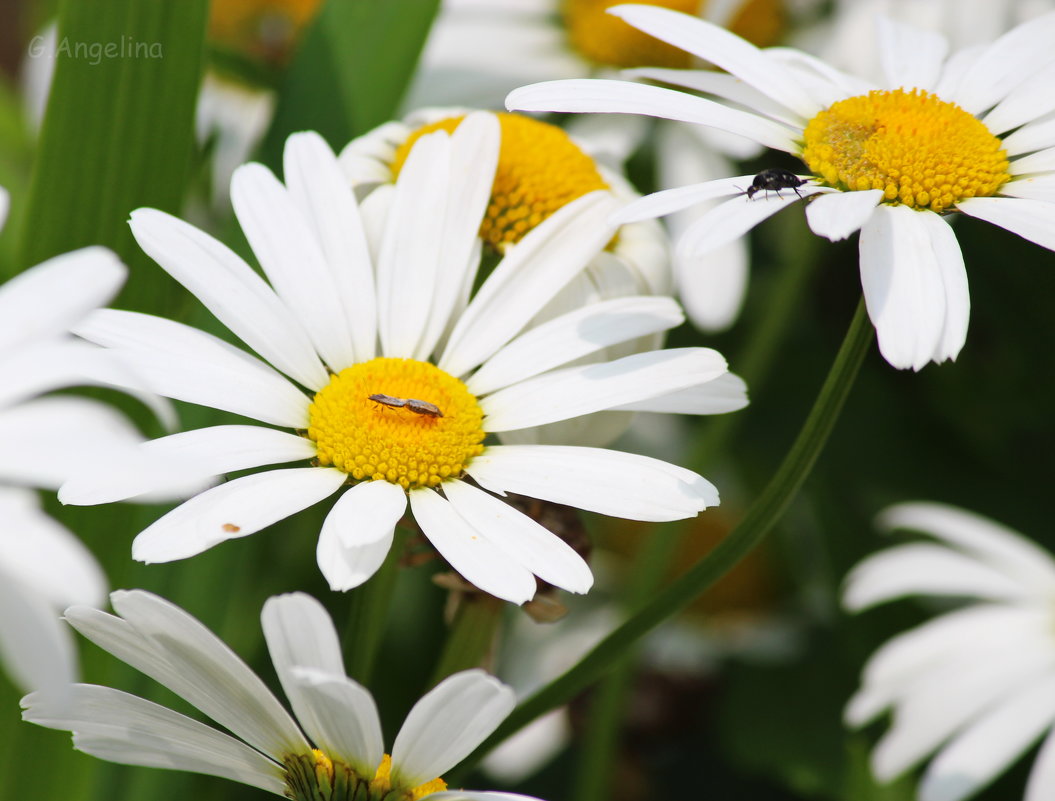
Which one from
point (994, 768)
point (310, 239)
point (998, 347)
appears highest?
point (998, 347)

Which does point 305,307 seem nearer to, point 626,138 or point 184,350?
point 184,350

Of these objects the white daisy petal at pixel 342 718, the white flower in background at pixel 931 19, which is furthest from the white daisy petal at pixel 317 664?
the white flower in background at pixel 931 19

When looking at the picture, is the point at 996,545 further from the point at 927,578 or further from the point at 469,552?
the point at 469,552

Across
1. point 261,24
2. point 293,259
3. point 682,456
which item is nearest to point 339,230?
point 293,259

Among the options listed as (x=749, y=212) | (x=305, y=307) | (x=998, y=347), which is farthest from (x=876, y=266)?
(x=998, y=347)

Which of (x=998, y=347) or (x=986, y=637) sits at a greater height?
(x=998, y=347)

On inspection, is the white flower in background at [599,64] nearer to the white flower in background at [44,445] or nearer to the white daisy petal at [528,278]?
the white daisy petal at [528,278]

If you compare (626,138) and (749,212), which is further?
(626,138)
